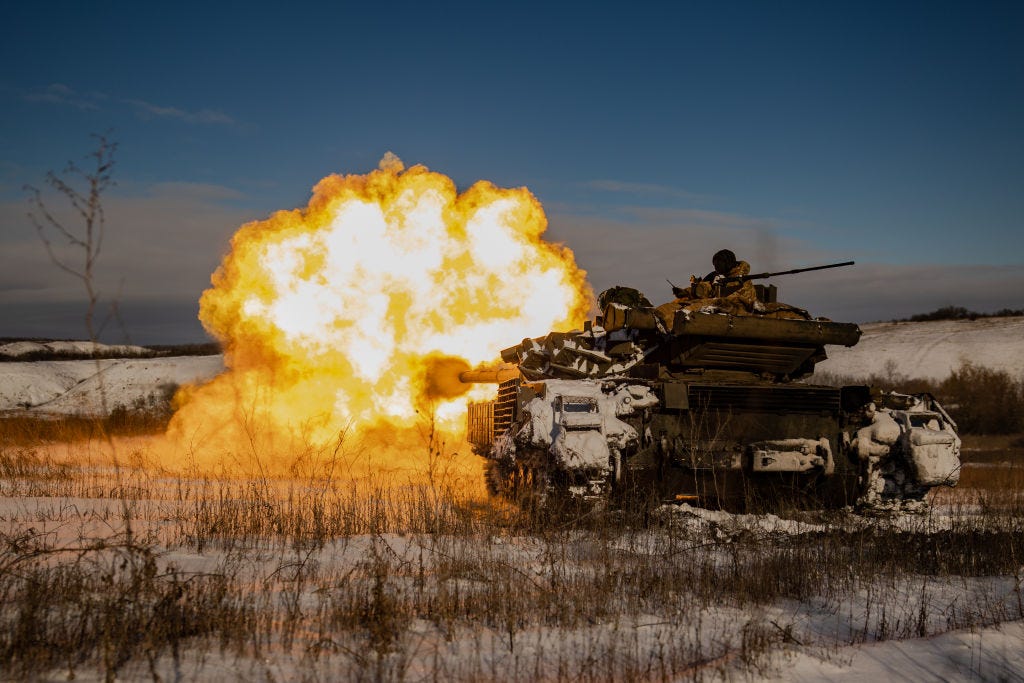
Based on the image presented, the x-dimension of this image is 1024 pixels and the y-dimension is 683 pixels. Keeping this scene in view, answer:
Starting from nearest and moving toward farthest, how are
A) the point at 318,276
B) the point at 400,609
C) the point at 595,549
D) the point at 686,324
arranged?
the point at 400,609
the point at 595,549
the point at 686,324
the point at 318,276

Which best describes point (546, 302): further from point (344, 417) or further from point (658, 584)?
point (658, 584)

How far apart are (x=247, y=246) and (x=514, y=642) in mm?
13422

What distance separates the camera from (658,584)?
19.0 feet

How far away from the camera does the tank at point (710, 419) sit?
8430 mm

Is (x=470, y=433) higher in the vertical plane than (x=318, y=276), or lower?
lower

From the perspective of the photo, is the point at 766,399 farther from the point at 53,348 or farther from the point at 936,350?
the point at 53,348

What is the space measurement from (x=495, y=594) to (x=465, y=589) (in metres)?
0.38

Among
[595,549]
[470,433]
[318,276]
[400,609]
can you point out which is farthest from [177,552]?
[318,276]

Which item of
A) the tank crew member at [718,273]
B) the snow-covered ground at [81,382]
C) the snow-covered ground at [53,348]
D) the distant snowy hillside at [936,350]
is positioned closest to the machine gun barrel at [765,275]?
the tank crew member at [718,273]

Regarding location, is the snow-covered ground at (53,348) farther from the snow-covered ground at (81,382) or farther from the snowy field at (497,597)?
the snowy field at (497,597)

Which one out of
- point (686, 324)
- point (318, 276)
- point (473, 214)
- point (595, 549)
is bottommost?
point (595, 549)

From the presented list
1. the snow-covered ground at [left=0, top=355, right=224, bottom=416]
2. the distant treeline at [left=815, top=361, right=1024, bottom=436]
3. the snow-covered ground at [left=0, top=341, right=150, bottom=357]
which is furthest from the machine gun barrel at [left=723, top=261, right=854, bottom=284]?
the snow-covered ground at [left=0, top=341, right=150, bottom=357]

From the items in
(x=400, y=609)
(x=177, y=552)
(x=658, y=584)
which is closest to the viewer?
(x=400, y=609)

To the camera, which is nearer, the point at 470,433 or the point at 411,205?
the point at 470,433
